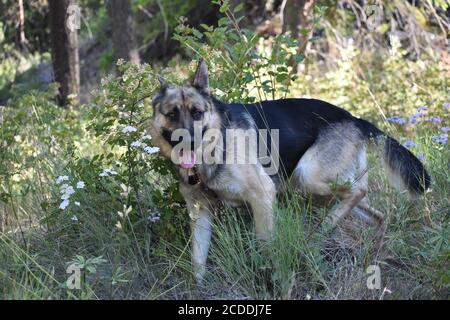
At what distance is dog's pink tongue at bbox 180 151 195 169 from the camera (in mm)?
4906

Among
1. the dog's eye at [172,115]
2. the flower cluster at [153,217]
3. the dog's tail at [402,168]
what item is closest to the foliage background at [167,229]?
the flower cluster at [153,217]

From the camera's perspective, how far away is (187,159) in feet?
16.1

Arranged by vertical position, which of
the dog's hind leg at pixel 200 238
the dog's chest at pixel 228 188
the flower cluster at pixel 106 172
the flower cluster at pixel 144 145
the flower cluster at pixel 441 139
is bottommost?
the dog's hind leg at pixel 200 238

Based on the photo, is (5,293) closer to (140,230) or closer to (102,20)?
(140,230)

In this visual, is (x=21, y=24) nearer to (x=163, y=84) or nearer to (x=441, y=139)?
(x=163, y=84)

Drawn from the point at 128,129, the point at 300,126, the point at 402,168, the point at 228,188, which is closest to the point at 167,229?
the point at 228,188

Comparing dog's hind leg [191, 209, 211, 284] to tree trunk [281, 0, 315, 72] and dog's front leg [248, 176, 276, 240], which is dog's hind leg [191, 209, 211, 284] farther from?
tree trunk [281, 0, 315, 72]

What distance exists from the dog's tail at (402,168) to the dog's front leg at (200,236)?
4.63ft

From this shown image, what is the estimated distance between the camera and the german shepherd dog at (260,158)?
4.90 metres

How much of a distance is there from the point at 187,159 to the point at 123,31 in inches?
285

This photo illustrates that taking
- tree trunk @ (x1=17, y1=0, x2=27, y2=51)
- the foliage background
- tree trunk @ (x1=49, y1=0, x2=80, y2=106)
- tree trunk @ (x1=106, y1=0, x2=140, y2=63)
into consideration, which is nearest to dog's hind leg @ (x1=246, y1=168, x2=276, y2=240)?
the foliage background

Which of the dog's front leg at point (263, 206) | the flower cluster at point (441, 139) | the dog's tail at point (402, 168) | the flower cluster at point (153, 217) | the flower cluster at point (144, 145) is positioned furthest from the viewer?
the flower cluster at point (441, 139)

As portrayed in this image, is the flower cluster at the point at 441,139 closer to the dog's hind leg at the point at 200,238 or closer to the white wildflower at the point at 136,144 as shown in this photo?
the dog's hind leg at the point at 200,238

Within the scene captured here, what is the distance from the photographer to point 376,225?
17.2 ft
